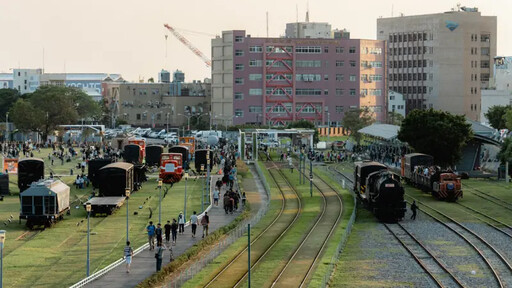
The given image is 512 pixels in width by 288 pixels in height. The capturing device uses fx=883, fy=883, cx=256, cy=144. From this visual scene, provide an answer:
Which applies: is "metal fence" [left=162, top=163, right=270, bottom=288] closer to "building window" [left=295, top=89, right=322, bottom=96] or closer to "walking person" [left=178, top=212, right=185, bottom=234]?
"walking person" [left=178, top=212, right=185, bottom=234]

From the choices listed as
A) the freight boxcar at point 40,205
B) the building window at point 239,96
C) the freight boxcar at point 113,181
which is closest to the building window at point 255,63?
the building window at point 239,96

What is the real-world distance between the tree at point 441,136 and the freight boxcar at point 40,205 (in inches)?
1752

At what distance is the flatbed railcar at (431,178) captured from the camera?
68125 millimetres

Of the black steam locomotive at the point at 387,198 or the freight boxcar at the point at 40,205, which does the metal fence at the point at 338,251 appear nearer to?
the black steam locomotive at the point at 387,198

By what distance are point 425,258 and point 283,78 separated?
455 feet

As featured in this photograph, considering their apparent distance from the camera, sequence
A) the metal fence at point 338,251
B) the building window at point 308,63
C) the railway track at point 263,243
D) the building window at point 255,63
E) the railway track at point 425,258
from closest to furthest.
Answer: the railway track at point 263,243 < the metal fence at point 338,251 < the railway track at point 425,258 < the building window at point 255,63 < the building window at point 308,63

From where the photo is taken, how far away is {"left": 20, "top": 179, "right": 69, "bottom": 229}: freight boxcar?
54.5 m

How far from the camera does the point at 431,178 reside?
234ft

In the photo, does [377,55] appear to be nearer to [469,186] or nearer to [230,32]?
[230,32]

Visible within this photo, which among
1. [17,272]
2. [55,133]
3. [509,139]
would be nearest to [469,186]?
[509,139]

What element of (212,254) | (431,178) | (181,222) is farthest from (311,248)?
(431,178)

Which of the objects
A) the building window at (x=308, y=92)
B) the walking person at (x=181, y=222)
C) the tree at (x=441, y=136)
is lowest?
the walking person at (x=181, y=222)

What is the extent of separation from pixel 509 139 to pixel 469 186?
706 cm

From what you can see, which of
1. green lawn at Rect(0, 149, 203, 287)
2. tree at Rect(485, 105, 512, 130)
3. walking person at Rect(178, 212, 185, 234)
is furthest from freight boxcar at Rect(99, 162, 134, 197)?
tree at Rect(485, 105, 512, 130)
